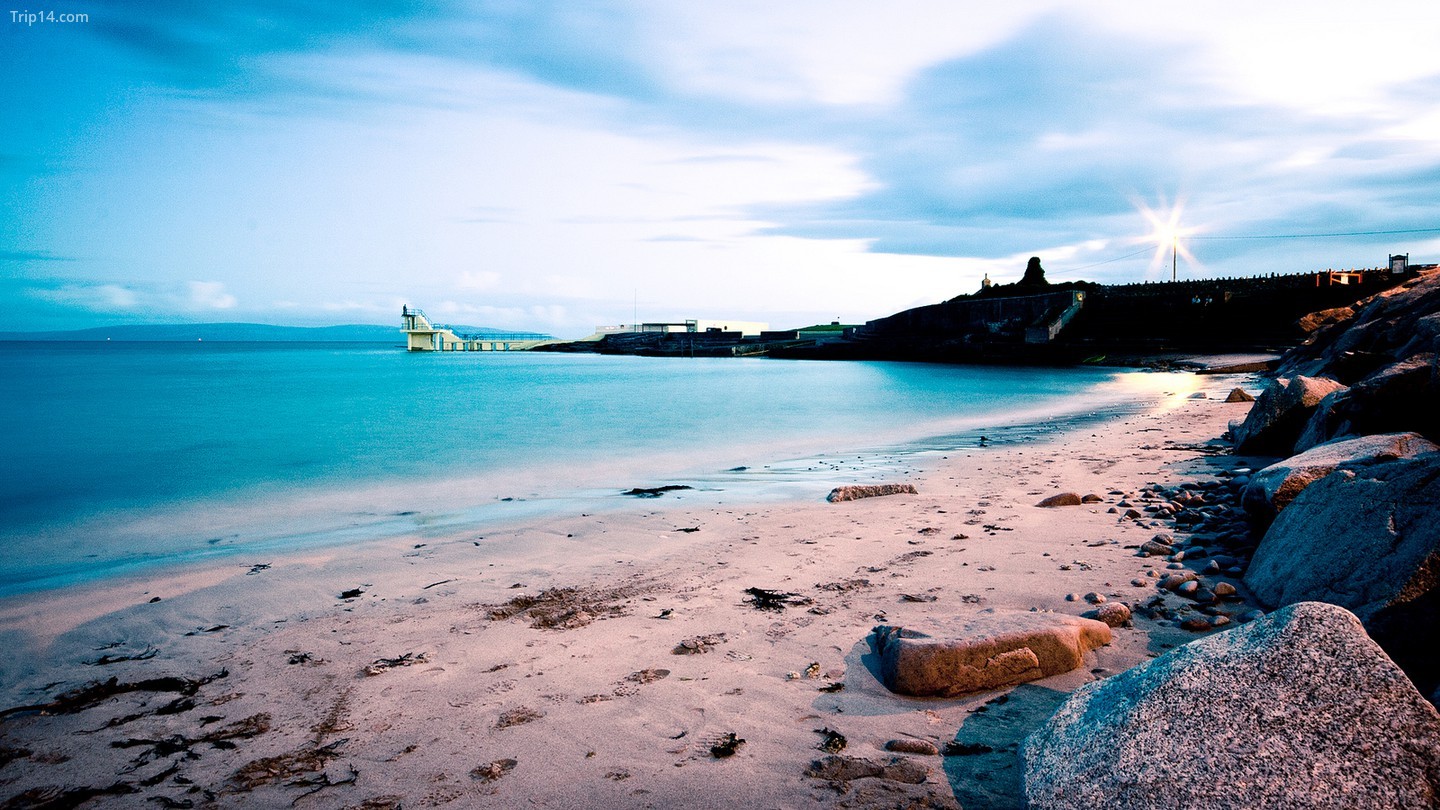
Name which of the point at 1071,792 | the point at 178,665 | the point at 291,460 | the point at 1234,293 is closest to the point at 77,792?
the point at 178,665

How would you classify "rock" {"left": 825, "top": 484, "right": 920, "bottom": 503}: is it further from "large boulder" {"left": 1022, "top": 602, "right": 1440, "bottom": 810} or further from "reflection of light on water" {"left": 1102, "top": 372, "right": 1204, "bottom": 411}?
"reflection of light on water" {"left": 1102, "top": 372, "right": 1204, "bottom": 411}

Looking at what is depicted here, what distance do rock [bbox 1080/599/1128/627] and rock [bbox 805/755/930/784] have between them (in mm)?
1751

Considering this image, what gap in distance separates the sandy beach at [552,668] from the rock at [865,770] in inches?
1.4

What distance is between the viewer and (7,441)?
1783 cm

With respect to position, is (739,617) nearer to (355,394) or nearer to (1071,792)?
(1071,792)

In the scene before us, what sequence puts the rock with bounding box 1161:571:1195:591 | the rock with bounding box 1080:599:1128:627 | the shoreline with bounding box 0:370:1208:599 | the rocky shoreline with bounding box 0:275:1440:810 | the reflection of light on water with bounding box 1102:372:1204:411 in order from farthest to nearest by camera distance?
the reflection of light on water with bounding box 1102:372:1204:411 → the shoreline with bounding box 0:370:1208:599 → the rock with bounding box 1161:571:1195:591 → the rock with bounding box 1080:599:1128:627 → the rocky shoreline with bounding box 0:275:1440:810

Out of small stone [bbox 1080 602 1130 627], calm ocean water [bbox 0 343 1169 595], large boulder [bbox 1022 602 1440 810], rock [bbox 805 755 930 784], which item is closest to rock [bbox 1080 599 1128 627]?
small stone [bbox 1080 602 1130 627]

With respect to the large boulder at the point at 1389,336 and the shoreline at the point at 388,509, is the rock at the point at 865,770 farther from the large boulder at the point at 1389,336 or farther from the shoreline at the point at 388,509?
the large boulder at the point at 1389,336

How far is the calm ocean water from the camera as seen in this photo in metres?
8.76

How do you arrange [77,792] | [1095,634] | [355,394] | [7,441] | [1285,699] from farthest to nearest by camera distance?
1. [355,394]
2. [7,441]
3. [1095,634]
4. [77,792]
5. [1285,699]

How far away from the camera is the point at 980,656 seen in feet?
11.2

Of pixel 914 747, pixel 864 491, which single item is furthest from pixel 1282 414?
pixel 914 747

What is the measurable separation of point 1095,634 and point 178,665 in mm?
5193

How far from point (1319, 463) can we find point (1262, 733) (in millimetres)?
3522
